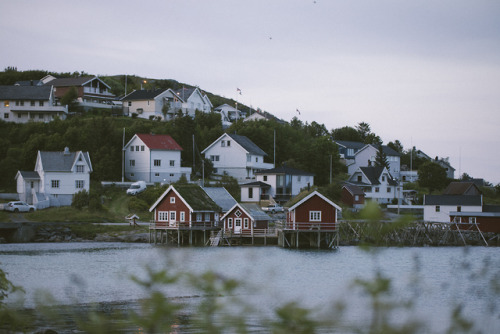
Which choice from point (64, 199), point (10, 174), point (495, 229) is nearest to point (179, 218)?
point (64, 199)

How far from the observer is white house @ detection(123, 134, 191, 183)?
75.1m

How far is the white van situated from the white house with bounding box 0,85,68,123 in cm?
2636

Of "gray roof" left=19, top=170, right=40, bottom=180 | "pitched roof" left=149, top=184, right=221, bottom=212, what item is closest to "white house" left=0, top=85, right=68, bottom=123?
"gray roof" left=19, top=170, right=40, bottom=180

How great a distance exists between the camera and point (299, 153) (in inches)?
3504

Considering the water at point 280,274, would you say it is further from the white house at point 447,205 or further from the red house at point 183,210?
the white house at point 447,205

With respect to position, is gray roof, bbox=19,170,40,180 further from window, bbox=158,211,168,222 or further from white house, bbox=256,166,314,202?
white house, bbox=256,166,314,202

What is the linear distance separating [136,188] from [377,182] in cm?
3108

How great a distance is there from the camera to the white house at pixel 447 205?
6506cm

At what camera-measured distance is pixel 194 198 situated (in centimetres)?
A: 5706

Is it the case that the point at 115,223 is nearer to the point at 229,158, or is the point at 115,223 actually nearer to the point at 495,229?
the point at 229,158

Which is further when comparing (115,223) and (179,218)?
(115,223)

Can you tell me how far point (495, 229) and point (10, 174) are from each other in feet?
155

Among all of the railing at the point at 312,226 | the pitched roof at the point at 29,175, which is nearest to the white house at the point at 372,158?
the railing at the point at 312,226

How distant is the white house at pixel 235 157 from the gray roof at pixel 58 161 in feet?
63.0
